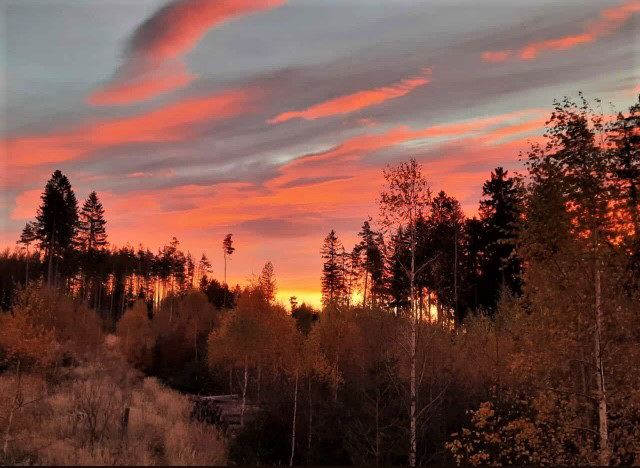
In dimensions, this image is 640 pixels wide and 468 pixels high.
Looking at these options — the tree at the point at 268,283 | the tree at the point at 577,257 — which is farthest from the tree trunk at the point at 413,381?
the tree at the point at 268,283

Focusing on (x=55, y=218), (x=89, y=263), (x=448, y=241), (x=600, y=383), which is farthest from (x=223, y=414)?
(x=89, y=263)

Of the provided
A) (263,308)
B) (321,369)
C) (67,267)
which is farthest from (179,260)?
(321,369)

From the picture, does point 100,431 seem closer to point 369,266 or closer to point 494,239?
point 494,239

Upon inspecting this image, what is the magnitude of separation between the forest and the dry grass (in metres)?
0.17

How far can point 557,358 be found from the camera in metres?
12.4

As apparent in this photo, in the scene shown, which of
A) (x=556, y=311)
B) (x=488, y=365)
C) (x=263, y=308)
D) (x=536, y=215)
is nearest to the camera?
(x=556, y=311)

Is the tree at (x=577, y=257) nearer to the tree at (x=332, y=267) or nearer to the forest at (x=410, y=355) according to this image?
the forest at (x=410, y=355)

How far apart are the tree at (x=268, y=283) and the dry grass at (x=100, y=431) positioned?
10.4 meters

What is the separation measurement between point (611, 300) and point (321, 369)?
69.7ft

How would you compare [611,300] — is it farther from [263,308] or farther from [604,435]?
[263,308]

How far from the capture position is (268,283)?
42.8 meters

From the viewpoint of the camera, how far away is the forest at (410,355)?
12203mm

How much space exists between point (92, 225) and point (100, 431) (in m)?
74.6

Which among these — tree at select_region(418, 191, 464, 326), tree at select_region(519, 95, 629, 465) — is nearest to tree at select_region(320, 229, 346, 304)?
tree at select_region(418, 191, 464, 326)
